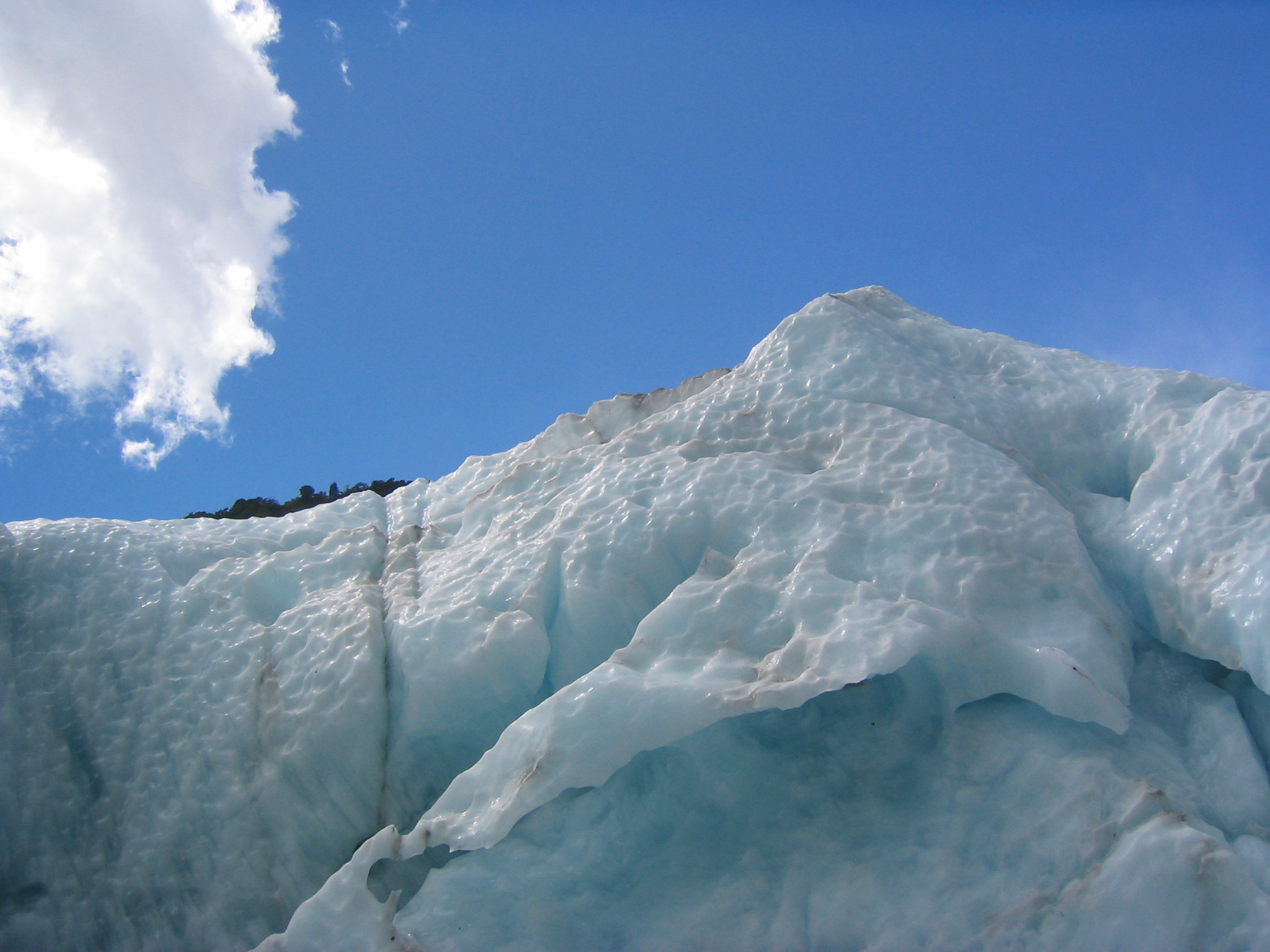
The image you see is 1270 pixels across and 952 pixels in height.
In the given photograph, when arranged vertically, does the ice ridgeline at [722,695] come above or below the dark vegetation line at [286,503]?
below

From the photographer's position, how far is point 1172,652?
11.3 ft

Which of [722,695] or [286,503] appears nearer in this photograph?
[722,695]

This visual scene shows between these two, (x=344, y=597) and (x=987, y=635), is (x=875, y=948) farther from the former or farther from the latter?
(x=344, y=597)

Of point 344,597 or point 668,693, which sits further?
point 344,597

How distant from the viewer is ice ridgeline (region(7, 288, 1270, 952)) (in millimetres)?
2758

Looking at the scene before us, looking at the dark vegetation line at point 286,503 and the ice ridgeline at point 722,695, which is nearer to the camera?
the ice ridgeline at point 722,695

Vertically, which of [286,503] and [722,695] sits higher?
[286,503]

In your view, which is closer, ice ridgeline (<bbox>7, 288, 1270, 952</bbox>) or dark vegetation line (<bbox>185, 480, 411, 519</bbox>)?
ice ridgeline (<bbox>7, 288, 1270, 952</bbox>)

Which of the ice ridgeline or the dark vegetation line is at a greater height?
the dark vegetation line

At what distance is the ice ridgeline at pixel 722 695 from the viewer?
9.05 ft

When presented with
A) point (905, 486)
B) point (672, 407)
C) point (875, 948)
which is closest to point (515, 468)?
point (672, 407)

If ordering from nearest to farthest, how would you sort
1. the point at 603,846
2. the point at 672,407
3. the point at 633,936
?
the point at 633,936, the point at 603,846, the point at 672,407

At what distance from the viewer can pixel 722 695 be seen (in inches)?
110

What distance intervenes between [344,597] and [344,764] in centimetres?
90
